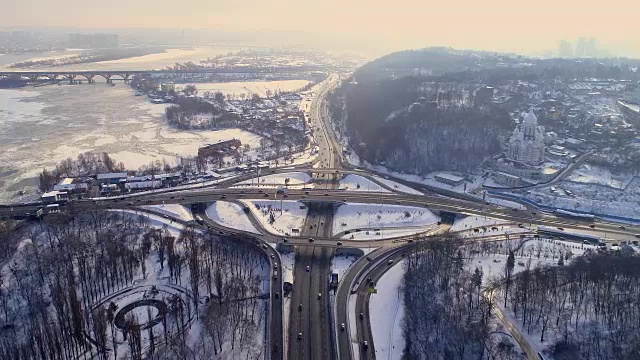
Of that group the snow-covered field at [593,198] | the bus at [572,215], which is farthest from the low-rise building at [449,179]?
the bus at [572,215]

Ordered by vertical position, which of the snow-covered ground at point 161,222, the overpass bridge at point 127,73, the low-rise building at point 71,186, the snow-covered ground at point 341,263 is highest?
the overpass bridge at point 127,73

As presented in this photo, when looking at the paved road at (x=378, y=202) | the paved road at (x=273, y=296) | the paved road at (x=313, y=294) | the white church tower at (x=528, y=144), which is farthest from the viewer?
the white church tower at (x=528, y=144)

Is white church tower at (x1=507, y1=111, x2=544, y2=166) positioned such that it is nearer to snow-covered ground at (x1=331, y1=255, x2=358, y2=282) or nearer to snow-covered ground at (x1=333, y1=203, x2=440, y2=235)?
snow-covered ground at (x1=333, y1=203, x2=440, y2=235)

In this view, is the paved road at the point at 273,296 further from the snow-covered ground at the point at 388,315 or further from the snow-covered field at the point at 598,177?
the snow-covered field at the point at 598,177

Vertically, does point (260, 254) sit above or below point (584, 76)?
below

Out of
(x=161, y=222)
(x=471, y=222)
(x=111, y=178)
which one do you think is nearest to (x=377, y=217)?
(x=471, y=222)

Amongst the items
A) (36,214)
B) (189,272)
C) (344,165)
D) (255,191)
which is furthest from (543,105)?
(36,214)

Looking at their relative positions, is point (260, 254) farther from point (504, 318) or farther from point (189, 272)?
point (504, 318)
